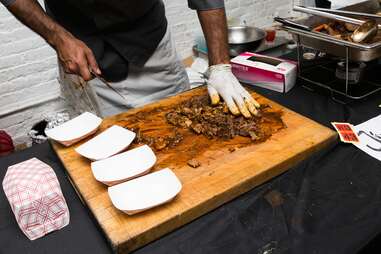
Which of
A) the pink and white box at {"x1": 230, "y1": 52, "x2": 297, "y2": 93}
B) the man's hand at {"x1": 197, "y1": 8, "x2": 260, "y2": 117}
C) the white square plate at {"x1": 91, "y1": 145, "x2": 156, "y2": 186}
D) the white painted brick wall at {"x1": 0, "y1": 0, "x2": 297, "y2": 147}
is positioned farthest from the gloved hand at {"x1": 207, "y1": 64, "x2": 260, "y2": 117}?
the white painted brick wall at {"x1": 0, "y1": 0, "x2": 297, "y2": 147}

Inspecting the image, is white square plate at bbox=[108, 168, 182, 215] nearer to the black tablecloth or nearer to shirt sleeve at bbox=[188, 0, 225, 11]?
the black tablecloth

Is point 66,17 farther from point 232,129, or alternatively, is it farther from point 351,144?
point 351,144

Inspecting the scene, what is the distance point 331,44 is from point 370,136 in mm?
333

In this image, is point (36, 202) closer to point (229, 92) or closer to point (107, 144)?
point (107, 144)

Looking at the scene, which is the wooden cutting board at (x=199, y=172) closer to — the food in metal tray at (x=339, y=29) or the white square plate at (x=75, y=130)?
the white square plate at (x=75, y=130)

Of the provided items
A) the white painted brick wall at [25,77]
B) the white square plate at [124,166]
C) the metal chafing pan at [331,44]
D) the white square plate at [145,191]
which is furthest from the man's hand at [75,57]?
the white painted brick wall at [25,77]

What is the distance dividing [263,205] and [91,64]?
656 millimetres

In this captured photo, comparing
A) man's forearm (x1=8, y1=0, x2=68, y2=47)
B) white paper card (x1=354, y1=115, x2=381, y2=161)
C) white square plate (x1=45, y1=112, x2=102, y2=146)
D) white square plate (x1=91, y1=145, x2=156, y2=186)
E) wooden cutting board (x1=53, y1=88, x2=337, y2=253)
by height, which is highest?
man's forearm (x1=8, y1=0, x2=68, y2=47)

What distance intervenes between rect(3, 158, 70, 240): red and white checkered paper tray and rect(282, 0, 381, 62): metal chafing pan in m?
0.91

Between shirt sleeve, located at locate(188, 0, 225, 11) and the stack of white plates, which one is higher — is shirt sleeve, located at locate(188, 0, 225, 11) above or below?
above

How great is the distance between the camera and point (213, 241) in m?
0.76

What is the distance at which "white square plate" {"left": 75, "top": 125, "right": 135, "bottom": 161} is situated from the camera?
0.96m

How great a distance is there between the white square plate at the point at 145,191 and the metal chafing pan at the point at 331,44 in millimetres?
687

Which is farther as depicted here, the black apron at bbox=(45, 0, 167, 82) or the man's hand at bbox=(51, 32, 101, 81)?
the black apron at bbox=(45, 0, 167, 82)
